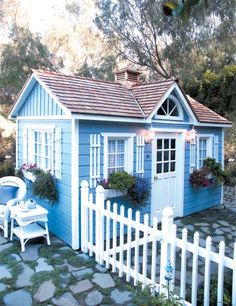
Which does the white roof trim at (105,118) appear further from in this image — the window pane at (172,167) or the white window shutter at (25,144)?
the white window shutter at (25,144)

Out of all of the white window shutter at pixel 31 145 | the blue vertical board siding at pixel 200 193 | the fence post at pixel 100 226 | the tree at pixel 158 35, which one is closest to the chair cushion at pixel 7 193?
the white window shutter at pixel 31 145

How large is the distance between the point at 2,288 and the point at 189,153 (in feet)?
18.3

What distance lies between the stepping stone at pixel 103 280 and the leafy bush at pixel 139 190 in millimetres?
2123

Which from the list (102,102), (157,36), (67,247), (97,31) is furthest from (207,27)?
(67,247)

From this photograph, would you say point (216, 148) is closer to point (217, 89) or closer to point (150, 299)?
point (217, 89)

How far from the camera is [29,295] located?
3.96m

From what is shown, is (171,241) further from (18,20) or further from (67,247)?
(18,20)

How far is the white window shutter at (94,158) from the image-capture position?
5848 mm

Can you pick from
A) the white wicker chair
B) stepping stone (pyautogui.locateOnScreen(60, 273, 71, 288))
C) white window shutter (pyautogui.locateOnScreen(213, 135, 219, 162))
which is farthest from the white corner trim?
white window shutter (pyautogui.locateOnScreen(213, 135, 219, 162))

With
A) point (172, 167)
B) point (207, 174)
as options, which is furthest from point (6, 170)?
point (207, 174)

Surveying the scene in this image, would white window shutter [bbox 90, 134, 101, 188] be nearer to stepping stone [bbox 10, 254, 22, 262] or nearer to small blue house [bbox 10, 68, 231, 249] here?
small blue house [bbox 10, 68, 231, 249]

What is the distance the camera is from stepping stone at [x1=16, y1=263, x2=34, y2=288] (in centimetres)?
423

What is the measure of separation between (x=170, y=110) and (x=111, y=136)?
2056mm

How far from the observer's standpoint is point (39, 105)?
684 cm
